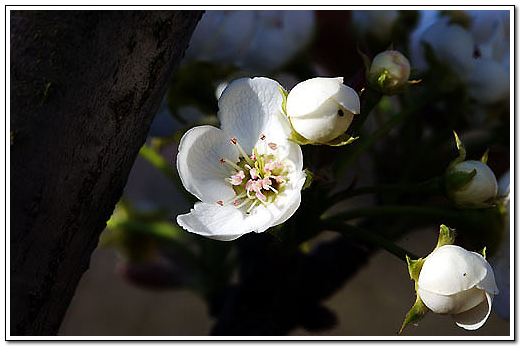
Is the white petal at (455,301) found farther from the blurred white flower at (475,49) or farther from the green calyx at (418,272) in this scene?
the blurred white flower at (475,49)

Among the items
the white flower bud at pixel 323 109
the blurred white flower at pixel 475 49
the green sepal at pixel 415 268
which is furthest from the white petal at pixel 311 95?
the blurred white flower at pixel 475 49

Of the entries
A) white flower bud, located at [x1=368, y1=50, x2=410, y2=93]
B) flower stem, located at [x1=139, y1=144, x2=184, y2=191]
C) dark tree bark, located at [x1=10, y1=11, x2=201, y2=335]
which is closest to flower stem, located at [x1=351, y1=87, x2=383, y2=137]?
white flower bud, located at [x1=368, y1=50, x2=410, y2=93]

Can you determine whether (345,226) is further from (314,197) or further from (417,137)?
(417,137)

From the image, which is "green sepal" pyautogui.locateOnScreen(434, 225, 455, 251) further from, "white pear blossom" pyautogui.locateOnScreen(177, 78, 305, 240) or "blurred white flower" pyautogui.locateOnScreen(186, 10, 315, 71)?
"blurred white flower" pyautogui.locateOnScreen(186, 10, 315, 71)

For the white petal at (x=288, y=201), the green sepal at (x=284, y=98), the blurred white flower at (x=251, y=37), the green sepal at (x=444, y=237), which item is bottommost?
the green sepal at (x=444, y=237)

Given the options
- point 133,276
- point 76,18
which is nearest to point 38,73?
point 76,18

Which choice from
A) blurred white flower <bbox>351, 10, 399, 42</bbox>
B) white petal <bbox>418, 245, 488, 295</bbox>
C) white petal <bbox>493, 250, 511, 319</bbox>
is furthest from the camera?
blurred white flower <bbox>351, 10, 399, 42</bbox>

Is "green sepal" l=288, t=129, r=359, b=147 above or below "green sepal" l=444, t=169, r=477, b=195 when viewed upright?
above

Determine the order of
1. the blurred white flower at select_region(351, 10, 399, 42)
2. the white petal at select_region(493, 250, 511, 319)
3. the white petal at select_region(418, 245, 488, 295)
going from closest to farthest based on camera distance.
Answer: the white petal at select_region(418, 245, 488, 295) → the white petal at select_region(493, 250, 511, 319) → the blurred white flower at select_region(351, 10, 399, 42)
